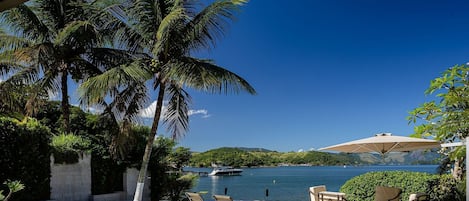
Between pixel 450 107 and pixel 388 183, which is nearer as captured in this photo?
pixel 450 107

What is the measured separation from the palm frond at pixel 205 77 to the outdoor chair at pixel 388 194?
13.7 ft

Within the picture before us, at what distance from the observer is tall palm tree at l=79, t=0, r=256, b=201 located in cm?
987

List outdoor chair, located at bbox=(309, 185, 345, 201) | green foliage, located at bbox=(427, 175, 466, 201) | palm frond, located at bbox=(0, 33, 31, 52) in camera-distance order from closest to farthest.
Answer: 1. green foliage, located at bbox=(427, 175, 466, 201)
2. outdoor chair, located at bbox=(309, 185, 345, 201)
3. palm frond, located at bbox=(0, 33, 31, 52)

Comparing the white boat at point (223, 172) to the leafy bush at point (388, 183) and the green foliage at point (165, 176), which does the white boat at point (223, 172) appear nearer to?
the green foliage at point (165, 176)

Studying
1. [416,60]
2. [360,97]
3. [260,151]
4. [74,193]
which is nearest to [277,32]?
A: [416,60]

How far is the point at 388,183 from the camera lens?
10.1m

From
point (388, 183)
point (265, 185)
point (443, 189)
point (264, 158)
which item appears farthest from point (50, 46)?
point (264, 158)

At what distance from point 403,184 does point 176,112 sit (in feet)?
19.8

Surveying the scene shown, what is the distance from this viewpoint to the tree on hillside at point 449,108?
221 inches

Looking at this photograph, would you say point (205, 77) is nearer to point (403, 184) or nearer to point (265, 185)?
point (403, 184)

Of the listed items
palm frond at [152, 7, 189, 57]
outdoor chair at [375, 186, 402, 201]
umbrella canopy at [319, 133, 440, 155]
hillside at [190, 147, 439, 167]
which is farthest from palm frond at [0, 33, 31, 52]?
hillside at [190, 147, 439, 167]

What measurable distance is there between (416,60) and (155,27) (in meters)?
23.0

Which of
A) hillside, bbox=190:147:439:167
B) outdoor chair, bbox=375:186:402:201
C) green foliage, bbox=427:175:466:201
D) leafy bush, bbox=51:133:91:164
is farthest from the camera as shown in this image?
hillside, bbox=190:147:439:167

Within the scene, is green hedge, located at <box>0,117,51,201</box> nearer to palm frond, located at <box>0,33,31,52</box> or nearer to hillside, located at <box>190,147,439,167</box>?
palm frond, located at <box>0,33,31,52</box>
